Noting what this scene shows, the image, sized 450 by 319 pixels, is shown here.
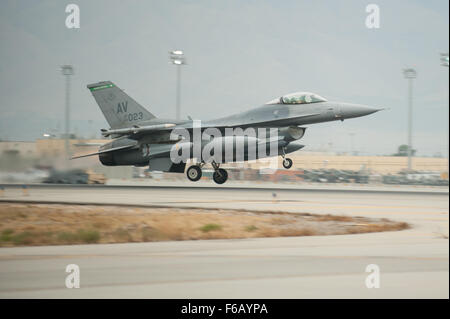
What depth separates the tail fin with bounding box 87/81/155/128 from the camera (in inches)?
1089

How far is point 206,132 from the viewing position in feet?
86.7

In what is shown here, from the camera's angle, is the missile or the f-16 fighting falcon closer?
the f-16 fighting falcon

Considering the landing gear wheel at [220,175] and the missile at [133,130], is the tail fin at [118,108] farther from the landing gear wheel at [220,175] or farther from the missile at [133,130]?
the landing gear wheel at [220,175]

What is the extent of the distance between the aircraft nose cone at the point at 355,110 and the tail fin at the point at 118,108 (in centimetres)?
997

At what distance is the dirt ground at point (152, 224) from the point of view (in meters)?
14.4

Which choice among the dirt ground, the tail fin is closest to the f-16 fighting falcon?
the tail fin

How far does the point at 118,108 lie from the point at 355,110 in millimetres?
12214

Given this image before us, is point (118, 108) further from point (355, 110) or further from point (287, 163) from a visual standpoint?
point (355, 110)

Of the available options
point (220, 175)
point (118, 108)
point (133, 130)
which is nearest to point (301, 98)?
point (220, 175)

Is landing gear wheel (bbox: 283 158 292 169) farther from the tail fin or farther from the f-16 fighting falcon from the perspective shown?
the tail fin

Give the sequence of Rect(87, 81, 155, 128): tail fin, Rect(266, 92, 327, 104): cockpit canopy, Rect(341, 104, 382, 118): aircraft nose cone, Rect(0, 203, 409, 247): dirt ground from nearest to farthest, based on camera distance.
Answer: Rect(0, 203, 409, 247): dirt ground, Rect(341, 104, 382, 118): aircraft nose cone, Rect(266, 92, 327, 104): cockpit canopy, Rect(87, 81, 155, 128): tail fin

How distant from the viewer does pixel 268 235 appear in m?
15.3
